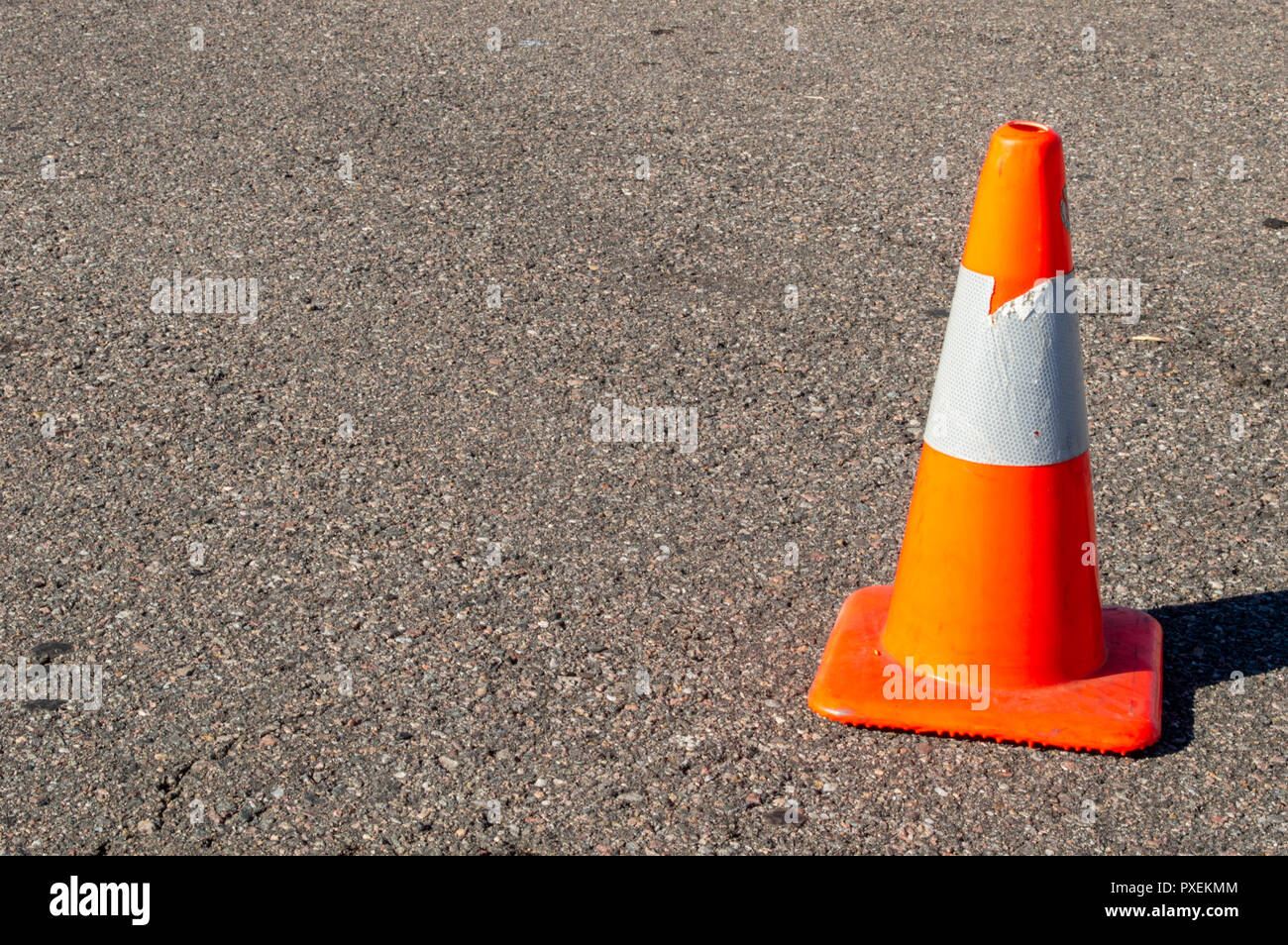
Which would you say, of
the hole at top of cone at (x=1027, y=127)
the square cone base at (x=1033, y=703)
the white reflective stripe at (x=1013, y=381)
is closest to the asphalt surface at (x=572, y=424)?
the square cone base at (x=1033, y=703)

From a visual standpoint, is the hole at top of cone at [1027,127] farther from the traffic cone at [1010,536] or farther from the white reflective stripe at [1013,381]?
the white reflective stripe at [1013,381]

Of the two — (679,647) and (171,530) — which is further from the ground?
(171,530)

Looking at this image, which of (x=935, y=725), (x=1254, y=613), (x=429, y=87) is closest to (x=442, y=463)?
(x=935, y=725)

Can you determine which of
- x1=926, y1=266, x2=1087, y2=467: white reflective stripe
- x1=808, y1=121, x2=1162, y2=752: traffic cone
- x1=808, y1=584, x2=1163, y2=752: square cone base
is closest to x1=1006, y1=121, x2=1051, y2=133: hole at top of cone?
x1=808, y1=121, x2=1162, y2=752: traffic cone

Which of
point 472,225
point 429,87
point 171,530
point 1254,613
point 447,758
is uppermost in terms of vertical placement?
point 429,87

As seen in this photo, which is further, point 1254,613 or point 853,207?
point 853,207

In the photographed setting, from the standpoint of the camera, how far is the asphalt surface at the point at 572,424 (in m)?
2.87

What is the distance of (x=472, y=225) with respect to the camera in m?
5.56

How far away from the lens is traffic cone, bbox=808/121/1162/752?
115 inches

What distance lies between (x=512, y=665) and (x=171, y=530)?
113cm
